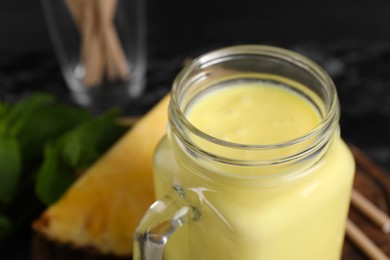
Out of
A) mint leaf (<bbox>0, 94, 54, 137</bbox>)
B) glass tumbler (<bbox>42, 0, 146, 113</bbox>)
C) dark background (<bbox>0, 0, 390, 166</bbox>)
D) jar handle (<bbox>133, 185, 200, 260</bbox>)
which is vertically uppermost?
jar handle (<bbox>133, 185, 200, 260</bbox>)

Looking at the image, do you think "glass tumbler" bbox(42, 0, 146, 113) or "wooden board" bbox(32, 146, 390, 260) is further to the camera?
"glass tumbler" bbox(42, 0, 146, 113)

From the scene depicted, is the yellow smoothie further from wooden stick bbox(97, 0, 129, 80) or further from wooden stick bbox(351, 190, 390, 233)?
wooden stick bbox(97, 0, 129, 80)

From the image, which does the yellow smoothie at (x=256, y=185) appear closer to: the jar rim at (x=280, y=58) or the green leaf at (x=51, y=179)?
the jar rim at (x=280, y=58)

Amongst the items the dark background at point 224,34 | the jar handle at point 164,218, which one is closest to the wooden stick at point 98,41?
the dark background at point 224,34

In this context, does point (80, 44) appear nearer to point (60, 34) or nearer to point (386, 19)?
point (60, 34)

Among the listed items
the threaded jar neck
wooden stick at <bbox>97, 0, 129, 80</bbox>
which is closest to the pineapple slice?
the threaded jar neck

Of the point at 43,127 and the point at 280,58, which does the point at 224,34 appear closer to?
the point at 43,127
